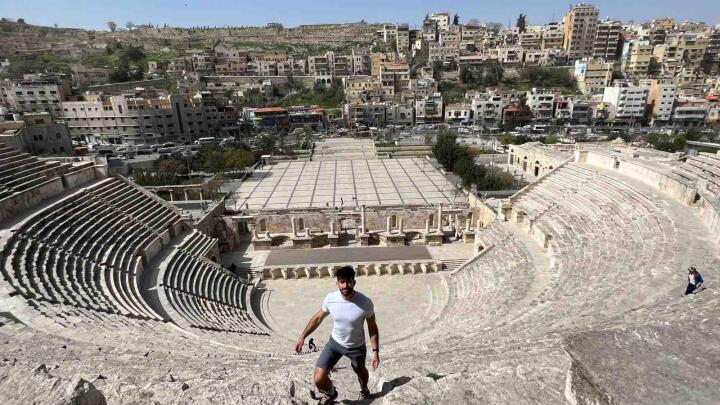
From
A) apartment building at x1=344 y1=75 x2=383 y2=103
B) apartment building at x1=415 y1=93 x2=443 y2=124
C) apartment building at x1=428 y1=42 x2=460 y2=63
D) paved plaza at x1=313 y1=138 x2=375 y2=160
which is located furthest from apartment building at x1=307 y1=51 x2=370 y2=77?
paved plaza at x1=313 y1=138 x2=375 y2=160

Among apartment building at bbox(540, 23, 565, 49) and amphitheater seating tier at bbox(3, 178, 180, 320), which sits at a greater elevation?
apartment building at bbox(540, 23, 565, 49)

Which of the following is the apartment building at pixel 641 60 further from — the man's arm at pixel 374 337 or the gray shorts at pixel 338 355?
the gray shorts at pixel 338 355

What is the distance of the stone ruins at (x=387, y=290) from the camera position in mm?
4301

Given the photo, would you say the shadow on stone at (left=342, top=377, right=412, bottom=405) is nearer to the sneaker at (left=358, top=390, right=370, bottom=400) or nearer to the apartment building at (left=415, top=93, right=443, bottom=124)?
the sneaker at (left=358, top=390, right=370, bottom=400)

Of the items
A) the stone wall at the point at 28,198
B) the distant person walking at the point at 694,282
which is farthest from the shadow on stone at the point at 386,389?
the stone wall at the point at 28,198

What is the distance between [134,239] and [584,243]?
780 inches

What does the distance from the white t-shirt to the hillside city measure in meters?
0.03

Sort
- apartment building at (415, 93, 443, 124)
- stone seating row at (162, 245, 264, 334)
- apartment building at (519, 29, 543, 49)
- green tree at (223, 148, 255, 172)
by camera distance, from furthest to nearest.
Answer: apartment building at (519, 29, 543, 49)
apartment building at (415, 93, 443, 124)
green tree at (223, 148, 255, 172)
stone seating row at (162, 245, 264, 334)

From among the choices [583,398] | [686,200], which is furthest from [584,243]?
[583,398]

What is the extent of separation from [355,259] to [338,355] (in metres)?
16.7

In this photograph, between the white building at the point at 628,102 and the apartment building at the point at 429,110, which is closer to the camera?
the white building at the point at 628,102

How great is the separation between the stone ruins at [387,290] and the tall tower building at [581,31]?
85.0 m

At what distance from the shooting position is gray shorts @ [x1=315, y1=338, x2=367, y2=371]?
16.2ft

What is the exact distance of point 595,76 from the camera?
2972 inches
